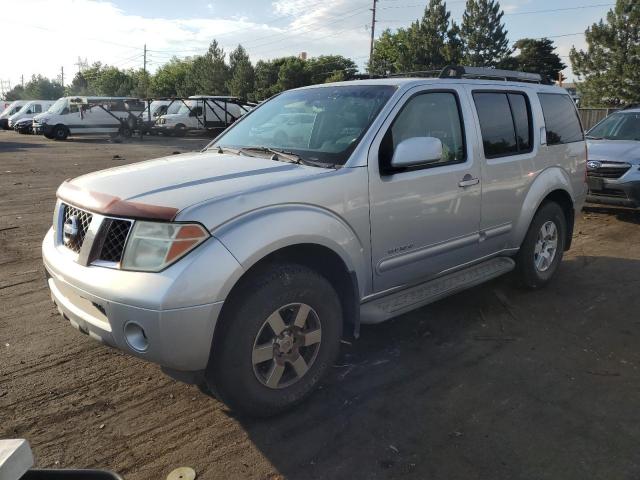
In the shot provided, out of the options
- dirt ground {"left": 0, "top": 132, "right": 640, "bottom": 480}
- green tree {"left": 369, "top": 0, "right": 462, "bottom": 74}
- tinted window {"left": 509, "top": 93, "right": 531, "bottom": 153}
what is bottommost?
dirt ground {"left": 0, "top": 132, "right": 640, "bottom": 480}

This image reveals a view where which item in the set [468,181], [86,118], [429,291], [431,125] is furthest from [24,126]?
[429,291]

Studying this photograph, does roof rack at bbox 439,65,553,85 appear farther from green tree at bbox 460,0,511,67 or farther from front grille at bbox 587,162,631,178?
green tree at bbox 460,0,511,67

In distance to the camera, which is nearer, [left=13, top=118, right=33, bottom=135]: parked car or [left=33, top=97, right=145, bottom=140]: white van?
[left=33, top=97, right=145, bottom=140]: white van

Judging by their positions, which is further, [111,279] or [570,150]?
[570,150]

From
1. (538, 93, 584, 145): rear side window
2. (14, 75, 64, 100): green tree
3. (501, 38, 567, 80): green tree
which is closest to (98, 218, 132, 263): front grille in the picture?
(538, 93, 584, 145): rear side window

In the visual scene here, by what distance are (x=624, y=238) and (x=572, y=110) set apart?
2.58 m

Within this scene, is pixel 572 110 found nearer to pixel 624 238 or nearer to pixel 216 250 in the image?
pixel 624 238

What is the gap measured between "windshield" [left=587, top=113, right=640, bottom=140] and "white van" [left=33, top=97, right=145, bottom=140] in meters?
23.6

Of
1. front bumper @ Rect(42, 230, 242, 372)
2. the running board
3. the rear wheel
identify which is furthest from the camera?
the rear wheel

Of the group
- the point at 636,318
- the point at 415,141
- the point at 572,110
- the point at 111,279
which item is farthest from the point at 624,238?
the point at 111,279

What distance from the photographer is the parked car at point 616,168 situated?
307 inches

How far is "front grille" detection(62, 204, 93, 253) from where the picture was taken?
116 inches

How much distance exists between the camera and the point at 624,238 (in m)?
7.19

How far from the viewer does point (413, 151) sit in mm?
3369
